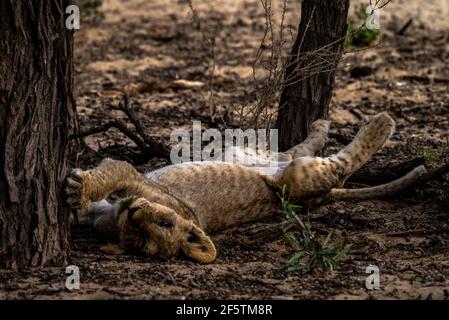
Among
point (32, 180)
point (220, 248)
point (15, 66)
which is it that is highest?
point (15, 66)

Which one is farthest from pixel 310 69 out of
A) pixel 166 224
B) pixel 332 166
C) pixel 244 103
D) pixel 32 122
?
pixel 32 122

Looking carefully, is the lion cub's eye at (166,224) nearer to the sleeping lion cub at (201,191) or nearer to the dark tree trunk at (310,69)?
the sleeping lion cub at (201,191)

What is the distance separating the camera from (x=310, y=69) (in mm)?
6500

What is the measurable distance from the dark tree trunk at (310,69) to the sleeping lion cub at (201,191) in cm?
16

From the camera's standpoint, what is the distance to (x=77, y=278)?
4586mm

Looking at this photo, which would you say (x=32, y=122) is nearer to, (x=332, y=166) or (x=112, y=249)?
(x=112, y=249)

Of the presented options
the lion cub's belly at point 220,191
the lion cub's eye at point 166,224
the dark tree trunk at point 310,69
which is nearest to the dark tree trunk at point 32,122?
the lion cub's eye at point 166,224

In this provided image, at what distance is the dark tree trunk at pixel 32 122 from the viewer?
14.7 ft

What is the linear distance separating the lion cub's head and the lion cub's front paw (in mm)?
298

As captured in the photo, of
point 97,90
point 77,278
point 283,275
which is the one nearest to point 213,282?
point 283,275

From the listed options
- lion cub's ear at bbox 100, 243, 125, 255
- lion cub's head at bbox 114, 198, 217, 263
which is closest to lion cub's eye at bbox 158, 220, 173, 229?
lion cub's head at bbox 114, 198, 217, 263

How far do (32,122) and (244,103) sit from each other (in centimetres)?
290
